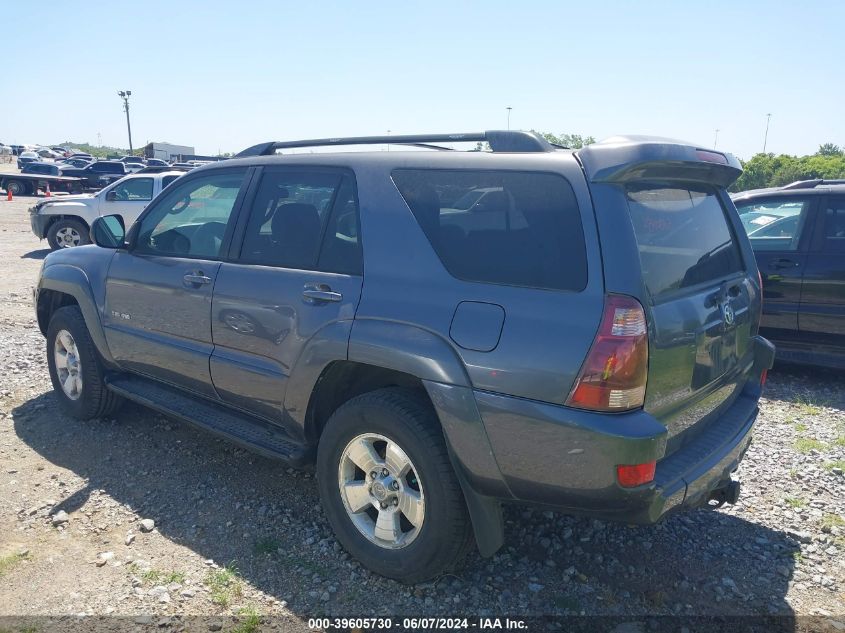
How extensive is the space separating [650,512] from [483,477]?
639 millimetres

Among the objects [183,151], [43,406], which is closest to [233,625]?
[43,406]

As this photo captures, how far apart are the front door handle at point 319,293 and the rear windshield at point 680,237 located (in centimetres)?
136

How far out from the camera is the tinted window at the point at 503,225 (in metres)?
2.56

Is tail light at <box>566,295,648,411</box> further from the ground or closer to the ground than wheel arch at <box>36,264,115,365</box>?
further from the ground

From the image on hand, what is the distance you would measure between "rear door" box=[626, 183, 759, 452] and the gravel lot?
0.80m

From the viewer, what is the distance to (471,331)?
8.68 ft

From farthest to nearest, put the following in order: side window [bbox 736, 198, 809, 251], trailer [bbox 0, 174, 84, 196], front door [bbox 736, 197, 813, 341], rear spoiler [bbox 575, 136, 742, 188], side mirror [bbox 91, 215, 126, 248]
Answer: trailer [bbox 0, 174, 84, 196] < side window [bbox 736, 198, 809, 251] < front door [bbox 736, 197, 813, 341] < side mirror [bbox 91, 215, 126, 248] < rear spoiler [bbox 575, 136, 742, 188]

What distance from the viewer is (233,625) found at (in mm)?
2811

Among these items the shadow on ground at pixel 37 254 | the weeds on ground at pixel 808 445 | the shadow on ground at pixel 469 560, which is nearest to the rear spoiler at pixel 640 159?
the shadow on ground at pixel 469 560

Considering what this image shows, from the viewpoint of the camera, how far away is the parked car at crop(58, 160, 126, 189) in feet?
94.7

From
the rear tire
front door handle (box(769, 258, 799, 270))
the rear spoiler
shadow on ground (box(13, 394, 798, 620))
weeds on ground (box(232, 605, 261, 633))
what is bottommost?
shadow on ground (box(13, 394, 798, 620))

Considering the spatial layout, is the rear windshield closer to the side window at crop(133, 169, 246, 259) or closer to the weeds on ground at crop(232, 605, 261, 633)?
the weeds on ground at crop(232, 605, 261, 633)

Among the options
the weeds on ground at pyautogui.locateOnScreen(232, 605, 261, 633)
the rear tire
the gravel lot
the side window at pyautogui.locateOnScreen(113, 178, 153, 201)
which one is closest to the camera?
the weeds on ground at pyautogui.locateOnScreen(232, 605, 261, 633)

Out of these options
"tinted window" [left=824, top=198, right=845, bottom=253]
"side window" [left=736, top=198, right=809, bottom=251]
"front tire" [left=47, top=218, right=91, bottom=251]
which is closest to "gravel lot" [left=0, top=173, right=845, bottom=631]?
"tinted window" [left=824, top=198, right=845, bottom=253]
